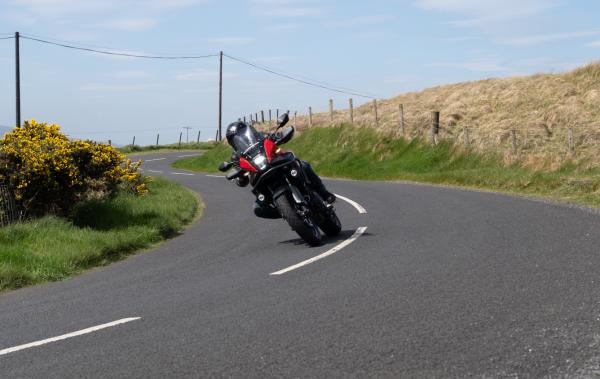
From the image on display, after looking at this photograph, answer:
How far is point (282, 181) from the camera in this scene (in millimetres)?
11148

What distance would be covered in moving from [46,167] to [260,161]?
4.31 meters

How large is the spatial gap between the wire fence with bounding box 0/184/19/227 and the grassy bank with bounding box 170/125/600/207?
11661 mm

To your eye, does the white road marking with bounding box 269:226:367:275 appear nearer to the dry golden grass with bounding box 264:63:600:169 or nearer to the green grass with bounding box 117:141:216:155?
the dry golden grass with bounding box 264:63:600:169

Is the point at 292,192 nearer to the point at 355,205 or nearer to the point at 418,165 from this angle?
the point at 355,205

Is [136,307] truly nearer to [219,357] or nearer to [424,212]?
[219,357]

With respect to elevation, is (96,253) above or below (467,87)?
below

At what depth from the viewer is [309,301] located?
22.7ft

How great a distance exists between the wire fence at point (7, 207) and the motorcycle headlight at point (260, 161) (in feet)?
16.0

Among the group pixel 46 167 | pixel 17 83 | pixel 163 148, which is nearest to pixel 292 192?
pixel 46 167

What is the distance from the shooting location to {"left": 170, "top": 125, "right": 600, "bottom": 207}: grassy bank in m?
20.9

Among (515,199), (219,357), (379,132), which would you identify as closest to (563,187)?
(515,199)

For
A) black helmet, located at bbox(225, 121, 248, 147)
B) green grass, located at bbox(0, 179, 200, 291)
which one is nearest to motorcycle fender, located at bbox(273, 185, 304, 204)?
black helmet, located at bbox(225, 121, 248, 147)

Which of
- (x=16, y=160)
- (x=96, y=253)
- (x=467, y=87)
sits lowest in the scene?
(x=96, y=253)

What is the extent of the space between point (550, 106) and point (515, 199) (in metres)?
19.7
